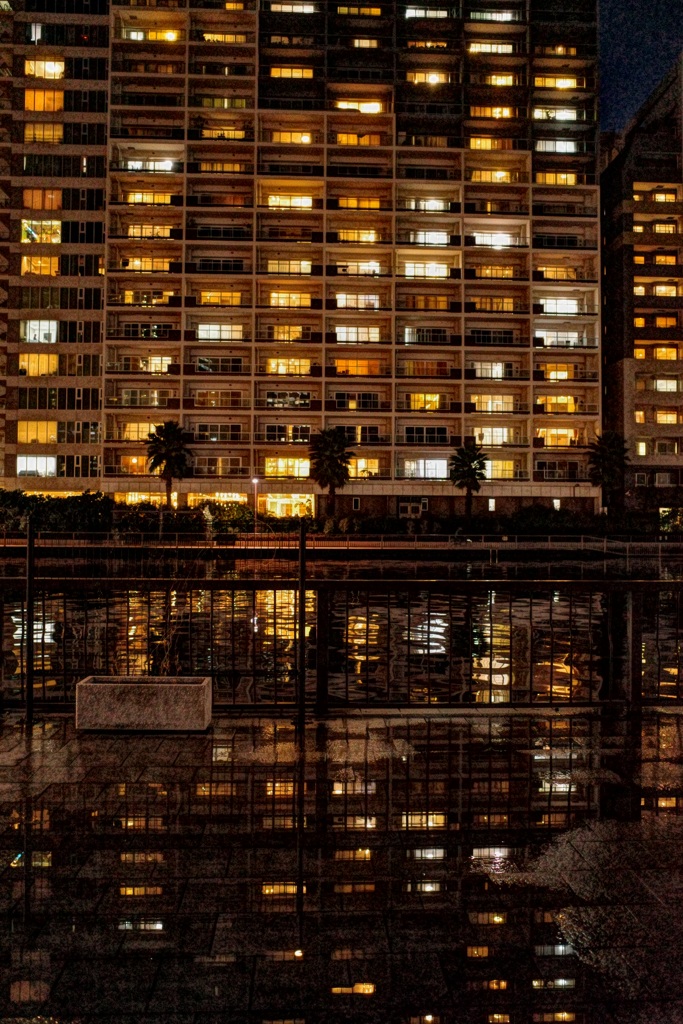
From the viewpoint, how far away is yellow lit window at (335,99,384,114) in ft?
233

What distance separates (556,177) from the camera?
71.4m

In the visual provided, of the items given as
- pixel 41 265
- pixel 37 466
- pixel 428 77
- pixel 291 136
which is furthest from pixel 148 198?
pixel 428 77

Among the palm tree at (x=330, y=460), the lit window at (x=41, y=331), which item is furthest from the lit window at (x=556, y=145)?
the lit window at (x=41, y=331)

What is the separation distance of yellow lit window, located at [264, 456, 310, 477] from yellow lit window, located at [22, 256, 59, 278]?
82.9 ft

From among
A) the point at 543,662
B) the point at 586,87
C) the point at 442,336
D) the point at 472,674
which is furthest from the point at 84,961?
the point at 586,87

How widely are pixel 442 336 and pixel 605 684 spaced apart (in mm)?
58446

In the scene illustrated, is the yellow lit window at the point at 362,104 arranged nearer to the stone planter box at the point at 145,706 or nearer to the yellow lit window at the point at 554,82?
the yellow lit window at the point at 554,82

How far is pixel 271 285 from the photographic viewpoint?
68.2 metres

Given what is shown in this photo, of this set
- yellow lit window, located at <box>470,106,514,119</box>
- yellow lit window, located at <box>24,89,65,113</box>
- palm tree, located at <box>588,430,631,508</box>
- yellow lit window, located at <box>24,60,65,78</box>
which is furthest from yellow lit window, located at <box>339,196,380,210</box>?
palm tree, located at <box>588,430,631,508</box>

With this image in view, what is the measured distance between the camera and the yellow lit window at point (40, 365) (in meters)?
68.2

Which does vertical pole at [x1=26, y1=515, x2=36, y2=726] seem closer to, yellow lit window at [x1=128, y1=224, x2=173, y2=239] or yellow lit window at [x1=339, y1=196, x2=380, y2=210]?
yellow lit window at [x1=128, y1=224, x2=173, y2=239]

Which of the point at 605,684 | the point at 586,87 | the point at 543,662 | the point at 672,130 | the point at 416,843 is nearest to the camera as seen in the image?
the point at 416,843

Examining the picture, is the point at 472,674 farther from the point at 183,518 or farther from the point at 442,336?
the point at 442,336

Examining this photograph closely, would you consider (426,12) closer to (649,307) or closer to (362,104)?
(362,104)
